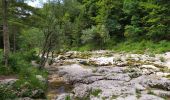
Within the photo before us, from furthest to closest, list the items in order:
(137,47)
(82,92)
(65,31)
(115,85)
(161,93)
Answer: (137,47) → (65,31) → (115,85) → (82,92) → (161,93)

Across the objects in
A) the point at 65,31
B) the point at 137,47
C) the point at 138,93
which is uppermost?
the point at 65,31

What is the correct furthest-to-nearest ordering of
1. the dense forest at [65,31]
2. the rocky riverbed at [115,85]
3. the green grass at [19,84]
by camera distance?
the dense forest at [65,31] → the rocky riverbed at [115,85] → the green grass at [19,84]

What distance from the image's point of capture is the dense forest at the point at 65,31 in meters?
19.8

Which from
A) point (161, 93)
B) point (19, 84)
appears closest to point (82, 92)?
point (19, 84)

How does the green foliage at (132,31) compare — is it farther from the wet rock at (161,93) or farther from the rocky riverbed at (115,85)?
the wet rock at (161,93)

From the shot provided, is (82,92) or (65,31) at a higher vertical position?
(65,31)

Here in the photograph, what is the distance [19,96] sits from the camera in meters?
14.6

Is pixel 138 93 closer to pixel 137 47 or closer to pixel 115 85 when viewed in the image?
pixel 115 85

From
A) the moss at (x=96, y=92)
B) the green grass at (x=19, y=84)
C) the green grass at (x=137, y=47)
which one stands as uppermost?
the green grass at (x=19, y=84)

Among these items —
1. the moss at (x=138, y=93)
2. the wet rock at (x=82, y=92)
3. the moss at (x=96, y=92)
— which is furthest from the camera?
the moss at (x=96, y=92)

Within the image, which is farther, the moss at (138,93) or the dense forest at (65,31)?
the dense forest at (65,31)

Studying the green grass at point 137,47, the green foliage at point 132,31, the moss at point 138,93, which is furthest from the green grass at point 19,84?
the green foliage at point 132,31

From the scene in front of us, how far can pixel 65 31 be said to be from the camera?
27875 millimetres

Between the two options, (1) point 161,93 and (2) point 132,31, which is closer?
(1) point 161,93
